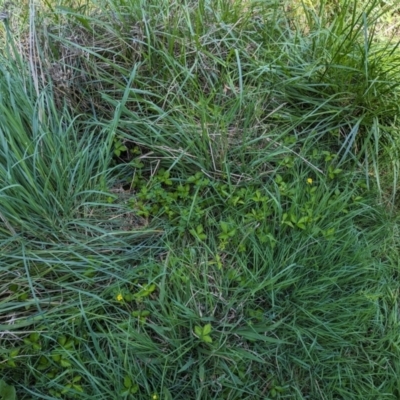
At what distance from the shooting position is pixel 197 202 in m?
2.15

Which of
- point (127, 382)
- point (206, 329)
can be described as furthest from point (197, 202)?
point (127, 382)

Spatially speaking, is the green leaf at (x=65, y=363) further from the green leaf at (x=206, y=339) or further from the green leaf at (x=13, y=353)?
the green leaf at (x=206, y=339)

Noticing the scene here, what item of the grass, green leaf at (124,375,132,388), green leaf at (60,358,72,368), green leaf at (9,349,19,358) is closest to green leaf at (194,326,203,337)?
the grass

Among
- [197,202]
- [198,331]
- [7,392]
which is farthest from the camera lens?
[197,202]

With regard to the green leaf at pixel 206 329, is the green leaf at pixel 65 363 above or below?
below

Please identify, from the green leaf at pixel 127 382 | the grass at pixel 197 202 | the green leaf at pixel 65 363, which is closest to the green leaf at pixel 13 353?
the grass at pixel 197 202

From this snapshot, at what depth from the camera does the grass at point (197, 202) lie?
6.21ft

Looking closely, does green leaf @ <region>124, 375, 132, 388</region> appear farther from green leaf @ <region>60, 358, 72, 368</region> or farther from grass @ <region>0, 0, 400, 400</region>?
green leaf @ <region>60, 358, 72, 368</region>

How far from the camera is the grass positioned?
6.21 ft

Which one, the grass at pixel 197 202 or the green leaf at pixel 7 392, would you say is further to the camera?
the grass at pixel 197 202

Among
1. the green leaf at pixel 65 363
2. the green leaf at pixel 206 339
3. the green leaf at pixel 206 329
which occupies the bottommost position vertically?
the green leaf at pixel 65 363

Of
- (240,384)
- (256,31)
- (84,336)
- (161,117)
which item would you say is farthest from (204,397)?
(256,31)

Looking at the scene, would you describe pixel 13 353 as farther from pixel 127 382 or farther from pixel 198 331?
pixel 198 331

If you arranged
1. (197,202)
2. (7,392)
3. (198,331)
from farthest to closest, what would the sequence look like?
1. (197,202)
2. (198,331)
3. (7,392)
